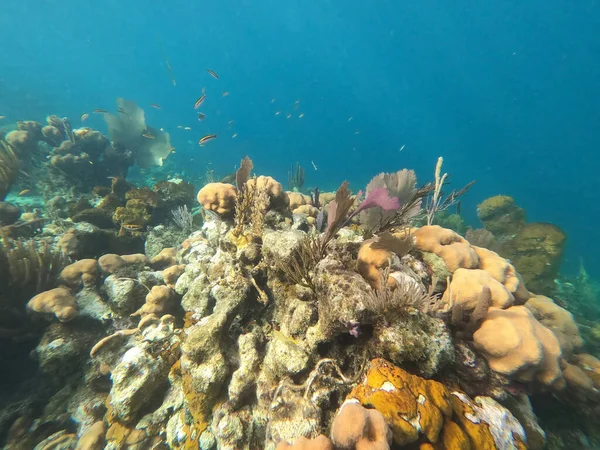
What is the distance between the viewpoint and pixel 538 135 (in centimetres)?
10531

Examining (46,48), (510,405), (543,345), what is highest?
(46,48)

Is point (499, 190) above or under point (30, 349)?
above

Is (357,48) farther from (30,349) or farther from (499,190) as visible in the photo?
(30,349)

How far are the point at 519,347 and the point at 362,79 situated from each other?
166m

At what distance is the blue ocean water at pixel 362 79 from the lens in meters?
81.5

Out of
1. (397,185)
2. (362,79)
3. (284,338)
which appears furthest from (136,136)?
(362,79)

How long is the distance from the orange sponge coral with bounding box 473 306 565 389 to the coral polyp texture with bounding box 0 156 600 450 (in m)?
0.02

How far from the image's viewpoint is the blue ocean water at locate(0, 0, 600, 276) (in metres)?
81.5

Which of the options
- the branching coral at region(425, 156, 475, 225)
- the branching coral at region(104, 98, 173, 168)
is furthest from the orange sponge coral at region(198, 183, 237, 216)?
the branching coral at region(104, 98, 173, 168)

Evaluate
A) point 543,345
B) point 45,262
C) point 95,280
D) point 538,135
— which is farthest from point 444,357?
point 538,135

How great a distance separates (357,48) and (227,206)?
162 metres

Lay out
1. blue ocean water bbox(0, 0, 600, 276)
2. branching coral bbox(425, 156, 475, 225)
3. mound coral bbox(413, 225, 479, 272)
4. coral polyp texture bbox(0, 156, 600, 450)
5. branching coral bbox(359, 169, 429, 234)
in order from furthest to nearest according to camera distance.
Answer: blue ocean water bbox(0, 0, 600, 276) → branching coral bbox(425, 156, 475, 225) → branching coral bbox(359, 169, 429, 234) → mound coral bbox(413, 225, 479, 272) → coral polyp texture bbox(0, 156, 600, 450)

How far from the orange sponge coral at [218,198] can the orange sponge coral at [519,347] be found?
409 cm

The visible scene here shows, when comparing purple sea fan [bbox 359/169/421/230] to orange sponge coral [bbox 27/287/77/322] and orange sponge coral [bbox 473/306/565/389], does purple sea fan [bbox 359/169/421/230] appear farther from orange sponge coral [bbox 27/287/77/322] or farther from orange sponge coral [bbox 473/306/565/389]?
orange sponge coral [bbox 27/287/77/322]
